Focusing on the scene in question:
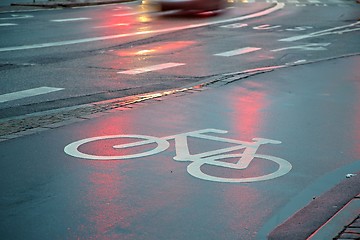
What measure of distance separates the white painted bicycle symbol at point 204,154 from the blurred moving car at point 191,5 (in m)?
21.6

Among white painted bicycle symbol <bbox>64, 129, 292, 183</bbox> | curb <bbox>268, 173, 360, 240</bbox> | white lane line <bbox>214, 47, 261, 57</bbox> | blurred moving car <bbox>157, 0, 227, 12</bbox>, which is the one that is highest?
curb <bbox>268, 173, 360, 240</bbox>

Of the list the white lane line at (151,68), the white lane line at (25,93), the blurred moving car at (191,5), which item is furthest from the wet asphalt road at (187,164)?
the blurred moving car at (191,5)

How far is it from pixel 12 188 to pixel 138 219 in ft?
4.62

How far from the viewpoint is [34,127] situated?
380 inches

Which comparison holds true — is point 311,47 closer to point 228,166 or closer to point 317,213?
point 228,166

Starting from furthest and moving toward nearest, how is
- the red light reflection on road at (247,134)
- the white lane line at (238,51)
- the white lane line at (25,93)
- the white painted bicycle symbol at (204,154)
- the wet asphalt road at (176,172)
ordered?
the white lane line at (238,51), the white lane line at (25,93), the white painted bicycle symbol at (204,154), the red light reflection on road at (247,134), the wet asphalt road at (176,172)

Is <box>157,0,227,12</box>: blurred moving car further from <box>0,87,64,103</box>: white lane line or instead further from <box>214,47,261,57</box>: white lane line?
<box>0,87,64,103</box>: white lane line

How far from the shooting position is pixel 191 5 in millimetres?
31062

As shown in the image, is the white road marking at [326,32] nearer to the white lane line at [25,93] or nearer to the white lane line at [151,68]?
the white lane line at [151,68]

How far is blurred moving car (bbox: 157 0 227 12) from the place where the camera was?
1208 inches

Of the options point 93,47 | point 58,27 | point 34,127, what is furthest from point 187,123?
point 58,27

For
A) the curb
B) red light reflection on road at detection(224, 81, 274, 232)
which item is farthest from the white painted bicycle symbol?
the curb

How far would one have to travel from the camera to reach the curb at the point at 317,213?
5.95 m

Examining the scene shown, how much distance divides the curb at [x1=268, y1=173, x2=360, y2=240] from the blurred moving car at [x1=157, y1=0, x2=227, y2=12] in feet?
78.2
